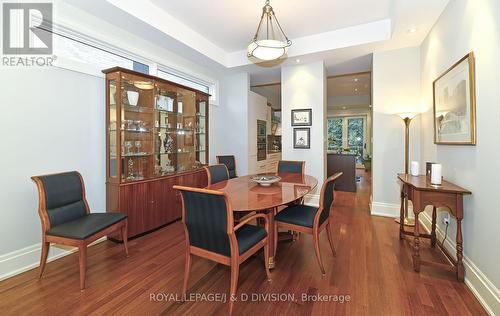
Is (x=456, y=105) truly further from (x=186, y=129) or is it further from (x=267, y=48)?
(x=186, y=129)

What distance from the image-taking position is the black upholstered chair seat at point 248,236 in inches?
66.9

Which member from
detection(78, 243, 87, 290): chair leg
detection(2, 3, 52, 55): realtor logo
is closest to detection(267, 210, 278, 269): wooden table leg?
detection(78, 243, 87, 290): chair leg

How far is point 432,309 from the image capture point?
165cm

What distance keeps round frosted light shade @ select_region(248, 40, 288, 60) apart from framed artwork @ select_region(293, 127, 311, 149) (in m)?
2.01

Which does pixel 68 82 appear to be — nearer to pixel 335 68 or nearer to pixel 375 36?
pixel 375 36

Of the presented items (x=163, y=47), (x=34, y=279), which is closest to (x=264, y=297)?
(x=34, y=279)

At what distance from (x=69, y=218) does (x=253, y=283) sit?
186cm

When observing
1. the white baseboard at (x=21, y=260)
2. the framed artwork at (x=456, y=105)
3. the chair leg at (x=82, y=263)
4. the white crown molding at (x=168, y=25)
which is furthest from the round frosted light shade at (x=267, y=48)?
the white baseboard at (x=21, y=260)

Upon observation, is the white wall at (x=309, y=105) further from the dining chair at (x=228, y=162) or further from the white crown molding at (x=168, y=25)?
the white crown molding at (x=168, y=25)

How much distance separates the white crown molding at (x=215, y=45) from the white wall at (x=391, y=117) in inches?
20.2

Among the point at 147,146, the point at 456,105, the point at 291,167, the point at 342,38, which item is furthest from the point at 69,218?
the point at 342,38

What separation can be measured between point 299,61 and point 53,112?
375cm

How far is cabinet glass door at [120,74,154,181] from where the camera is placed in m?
2.87

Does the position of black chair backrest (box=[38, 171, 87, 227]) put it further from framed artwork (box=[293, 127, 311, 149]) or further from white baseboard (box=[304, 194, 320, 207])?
white baseboard (box=[304, 194, 320, 207])
